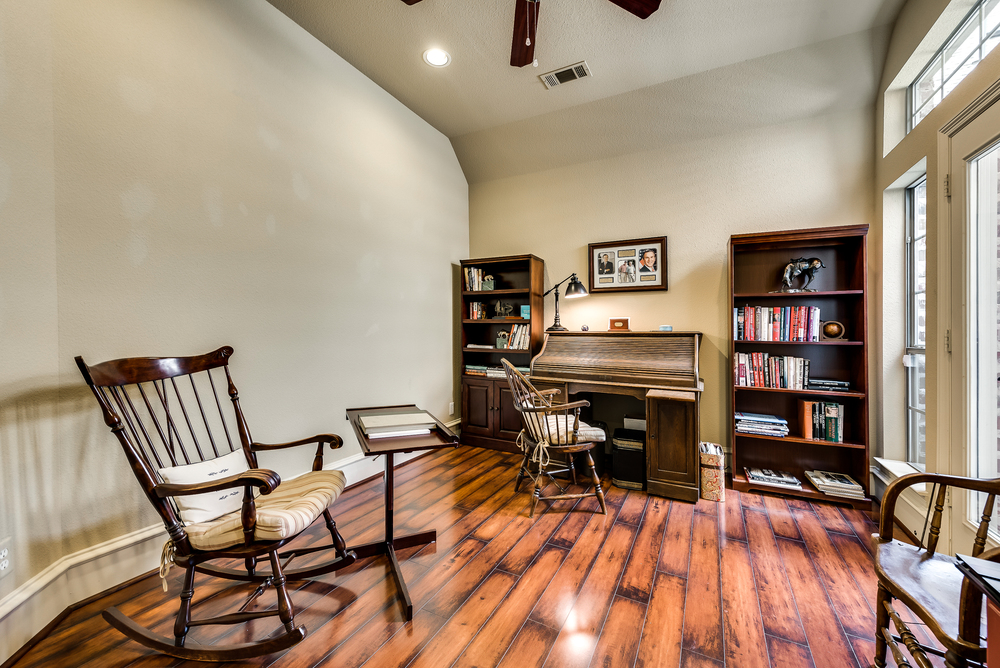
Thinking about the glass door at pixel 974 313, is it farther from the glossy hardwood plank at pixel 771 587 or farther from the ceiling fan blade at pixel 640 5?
the ceiling fan blade at pixel 640 5

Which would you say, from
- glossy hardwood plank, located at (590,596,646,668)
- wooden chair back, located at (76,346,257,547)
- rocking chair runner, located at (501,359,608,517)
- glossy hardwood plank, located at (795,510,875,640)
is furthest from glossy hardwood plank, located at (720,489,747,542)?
wooden chair back, located at (76,346,257,547)

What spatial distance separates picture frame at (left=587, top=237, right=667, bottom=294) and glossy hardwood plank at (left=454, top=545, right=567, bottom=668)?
231 centimetres

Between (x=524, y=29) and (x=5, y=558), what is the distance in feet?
9.75

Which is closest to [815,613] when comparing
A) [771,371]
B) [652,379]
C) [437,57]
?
[652,379]

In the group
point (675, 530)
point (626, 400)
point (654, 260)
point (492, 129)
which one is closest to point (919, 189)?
point (654, 260)

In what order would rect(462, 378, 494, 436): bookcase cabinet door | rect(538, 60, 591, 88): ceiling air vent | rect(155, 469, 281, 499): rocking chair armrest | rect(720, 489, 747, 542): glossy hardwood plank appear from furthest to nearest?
rect(462, 378, 494, 436): bookcase cabinet door → rect(538, 60, 591, 88): ceiling air vent → rect(720, 489, 747, 542): glossy hardwood plank → rect(155, 469, 281, 499): rocking chair armrest

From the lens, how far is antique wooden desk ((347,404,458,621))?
1618 millimetres

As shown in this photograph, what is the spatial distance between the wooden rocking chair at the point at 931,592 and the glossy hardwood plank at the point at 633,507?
1.28m

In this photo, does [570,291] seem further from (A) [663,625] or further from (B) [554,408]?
(A) [663,625]

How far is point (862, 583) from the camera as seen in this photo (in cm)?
175

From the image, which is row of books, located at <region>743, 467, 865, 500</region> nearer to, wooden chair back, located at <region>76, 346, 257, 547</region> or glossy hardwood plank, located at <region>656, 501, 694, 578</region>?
glossy hardwood plank, located at <region>656, 501, 694, 578</region>

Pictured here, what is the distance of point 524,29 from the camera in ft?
6.16

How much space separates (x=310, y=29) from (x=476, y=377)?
2.93 metres

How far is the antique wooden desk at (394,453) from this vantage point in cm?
162
